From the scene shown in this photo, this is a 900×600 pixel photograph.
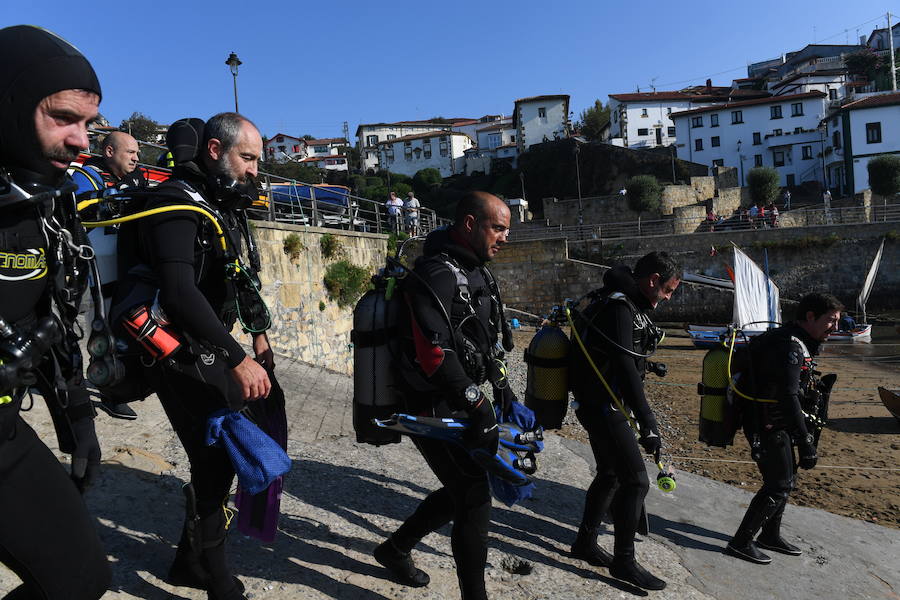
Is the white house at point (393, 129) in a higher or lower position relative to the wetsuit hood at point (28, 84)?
higher

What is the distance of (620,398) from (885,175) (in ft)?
149

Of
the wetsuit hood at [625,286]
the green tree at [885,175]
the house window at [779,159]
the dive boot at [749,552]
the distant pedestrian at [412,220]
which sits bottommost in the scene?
the dive boot at [749,552]

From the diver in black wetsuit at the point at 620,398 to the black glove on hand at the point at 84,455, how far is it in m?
2.66

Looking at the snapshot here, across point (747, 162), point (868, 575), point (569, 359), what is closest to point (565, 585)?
point (569, 359)

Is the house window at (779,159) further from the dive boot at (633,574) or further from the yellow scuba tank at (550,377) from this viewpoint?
the dive boot at (633,574)

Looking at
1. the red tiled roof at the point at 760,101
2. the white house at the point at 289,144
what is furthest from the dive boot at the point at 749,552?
the white house at the point at 289,144

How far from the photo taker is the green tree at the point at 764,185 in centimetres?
4384

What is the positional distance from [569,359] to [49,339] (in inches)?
117

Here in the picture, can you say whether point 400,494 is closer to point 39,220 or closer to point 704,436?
point 704,436

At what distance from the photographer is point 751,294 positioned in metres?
22.8

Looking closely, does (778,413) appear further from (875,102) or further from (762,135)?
(762,135)

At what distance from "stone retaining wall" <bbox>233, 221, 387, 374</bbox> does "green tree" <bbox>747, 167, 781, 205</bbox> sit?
38572mm

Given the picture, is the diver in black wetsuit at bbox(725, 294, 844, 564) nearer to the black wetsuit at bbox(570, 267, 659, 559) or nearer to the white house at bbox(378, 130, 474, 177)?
the black wetsuit at bbox(570, 267, 659, 559)

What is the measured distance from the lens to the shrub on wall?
12344 mm
